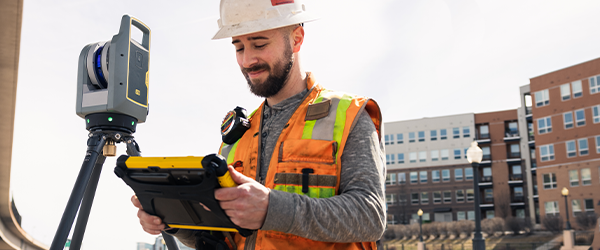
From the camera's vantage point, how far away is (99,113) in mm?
2746

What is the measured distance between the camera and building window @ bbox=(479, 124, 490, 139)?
2138 inches

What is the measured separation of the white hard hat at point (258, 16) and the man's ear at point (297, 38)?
0.16 feet

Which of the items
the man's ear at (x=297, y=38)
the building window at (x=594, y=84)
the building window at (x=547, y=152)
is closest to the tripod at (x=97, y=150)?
the man's ear at (x=297, y=38)

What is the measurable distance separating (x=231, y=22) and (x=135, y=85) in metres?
1.11

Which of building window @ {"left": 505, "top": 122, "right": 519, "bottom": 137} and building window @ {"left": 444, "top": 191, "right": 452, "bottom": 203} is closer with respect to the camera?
building window @ {"left": 505, "top": 122, "right": 519, "bottom": 137}

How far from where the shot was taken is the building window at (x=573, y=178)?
129 ft

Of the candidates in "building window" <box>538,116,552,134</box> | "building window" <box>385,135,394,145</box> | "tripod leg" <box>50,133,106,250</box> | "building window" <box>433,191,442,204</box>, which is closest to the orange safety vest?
"tripod leg" <box>50,133,106,250</box>

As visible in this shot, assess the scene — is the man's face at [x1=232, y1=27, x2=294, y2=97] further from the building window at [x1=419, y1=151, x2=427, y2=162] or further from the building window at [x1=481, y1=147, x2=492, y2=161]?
the building window at [x1=419, y1=151, x2=427, y2=162]

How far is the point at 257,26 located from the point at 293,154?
59 centimetres

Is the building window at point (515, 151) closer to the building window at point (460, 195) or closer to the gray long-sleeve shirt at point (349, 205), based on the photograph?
the building window at point (460, 195)

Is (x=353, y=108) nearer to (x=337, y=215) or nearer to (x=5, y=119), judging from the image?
(x=337, y=215)

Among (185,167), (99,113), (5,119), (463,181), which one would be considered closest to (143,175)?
A: (185,167)

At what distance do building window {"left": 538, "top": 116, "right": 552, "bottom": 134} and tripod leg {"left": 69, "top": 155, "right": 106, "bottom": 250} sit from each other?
47.3 metres

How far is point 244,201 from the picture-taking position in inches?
53.7
